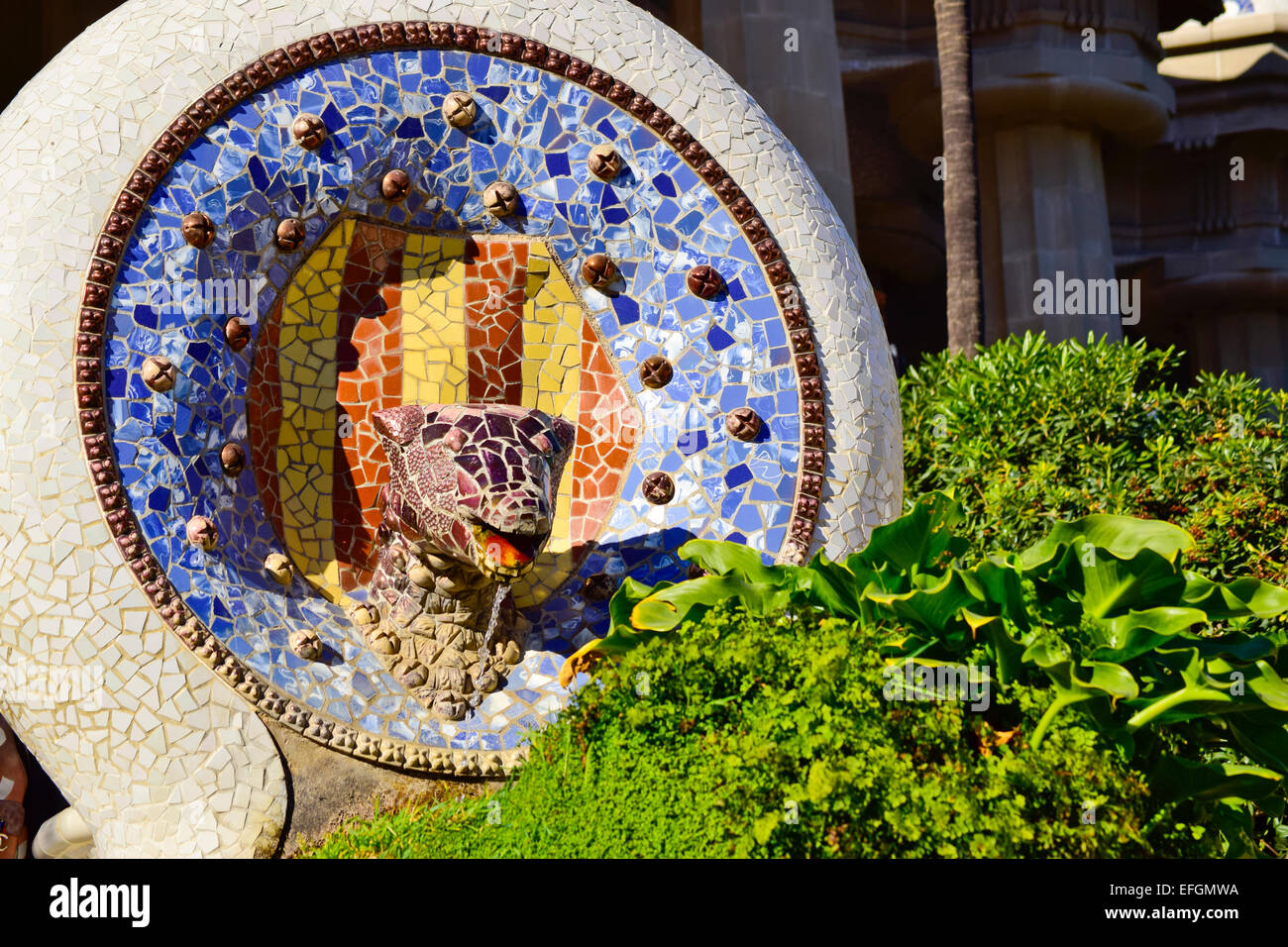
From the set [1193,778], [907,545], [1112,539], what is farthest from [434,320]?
[1193,778]

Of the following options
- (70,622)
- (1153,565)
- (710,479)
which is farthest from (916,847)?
(70,622)

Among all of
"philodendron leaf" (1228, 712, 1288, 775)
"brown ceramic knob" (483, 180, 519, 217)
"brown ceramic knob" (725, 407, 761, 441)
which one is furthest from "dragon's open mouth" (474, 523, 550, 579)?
"philodendron leaf" (1228, 712, 1288, 775)

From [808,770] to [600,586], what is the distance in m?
1.90

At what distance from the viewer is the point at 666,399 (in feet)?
19.5

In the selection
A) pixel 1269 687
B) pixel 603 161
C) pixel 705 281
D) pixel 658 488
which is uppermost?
pixel 603 161

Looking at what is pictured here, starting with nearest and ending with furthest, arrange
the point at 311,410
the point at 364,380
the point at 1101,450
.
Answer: the point at 311,410, the point at 364,380, the point at 1101,450

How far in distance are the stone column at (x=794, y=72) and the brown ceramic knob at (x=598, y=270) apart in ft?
16.0

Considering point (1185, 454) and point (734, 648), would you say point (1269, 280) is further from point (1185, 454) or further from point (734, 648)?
point (734, 648)

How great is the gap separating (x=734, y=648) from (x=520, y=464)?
117 centimetres

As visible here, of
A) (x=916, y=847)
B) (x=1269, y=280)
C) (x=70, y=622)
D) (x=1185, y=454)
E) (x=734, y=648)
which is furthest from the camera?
(x=1269, y=280)

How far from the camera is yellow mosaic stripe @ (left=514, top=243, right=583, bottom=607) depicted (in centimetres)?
601

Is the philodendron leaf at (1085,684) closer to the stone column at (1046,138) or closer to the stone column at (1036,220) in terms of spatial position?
the stone column at (1046,138)

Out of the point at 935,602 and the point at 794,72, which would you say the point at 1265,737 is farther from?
the point at 794,72

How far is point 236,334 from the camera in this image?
17.6ft
